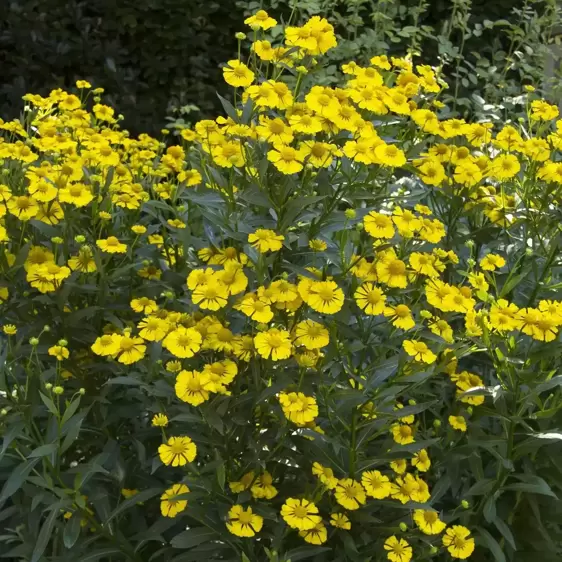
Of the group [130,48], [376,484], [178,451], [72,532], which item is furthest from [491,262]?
[130,48]

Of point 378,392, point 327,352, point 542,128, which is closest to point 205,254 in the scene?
point 327,352

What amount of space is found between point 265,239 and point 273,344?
180 millimetres

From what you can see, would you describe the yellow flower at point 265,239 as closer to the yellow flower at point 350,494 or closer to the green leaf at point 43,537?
the yellow flower at point 350,494

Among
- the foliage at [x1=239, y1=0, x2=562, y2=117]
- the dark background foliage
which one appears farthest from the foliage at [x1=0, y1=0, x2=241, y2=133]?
the foliage at [x1=239, y1=0, x2=562, y2=117]

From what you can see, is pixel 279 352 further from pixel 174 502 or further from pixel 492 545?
pixel 492 545

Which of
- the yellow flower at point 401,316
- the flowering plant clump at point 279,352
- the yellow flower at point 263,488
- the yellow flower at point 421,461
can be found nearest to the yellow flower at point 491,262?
the flowering plant clump at point 279,352

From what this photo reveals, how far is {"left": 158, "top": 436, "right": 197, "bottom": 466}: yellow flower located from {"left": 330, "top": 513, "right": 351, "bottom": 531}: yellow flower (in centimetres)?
28

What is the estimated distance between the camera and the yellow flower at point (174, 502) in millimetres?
1397

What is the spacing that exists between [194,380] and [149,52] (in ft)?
10.3

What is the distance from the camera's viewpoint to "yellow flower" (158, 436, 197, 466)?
1355mm

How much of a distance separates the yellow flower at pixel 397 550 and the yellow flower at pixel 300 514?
0.14m

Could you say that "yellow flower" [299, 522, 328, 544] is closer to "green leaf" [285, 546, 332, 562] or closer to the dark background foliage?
"green leaf" [285, 546, 332, 562]

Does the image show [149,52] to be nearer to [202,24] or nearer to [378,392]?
[202,24]

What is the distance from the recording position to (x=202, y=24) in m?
4.16
